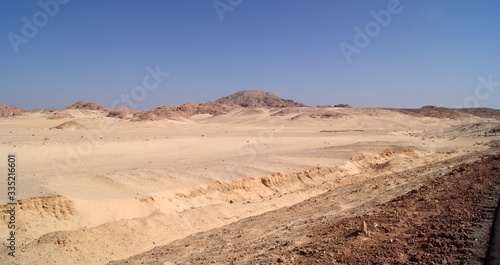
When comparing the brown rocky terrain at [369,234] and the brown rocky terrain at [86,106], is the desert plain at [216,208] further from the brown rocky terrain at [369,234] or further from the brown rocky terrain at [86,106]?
the brown rocky terrain at [86,106]

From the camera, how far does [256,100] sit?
149m

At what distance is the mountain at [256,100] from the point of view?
5719 inches

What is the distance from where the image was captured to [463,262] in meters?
4.77

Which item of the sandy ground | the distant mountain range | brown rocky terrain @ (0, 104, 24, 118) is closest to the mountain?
the distant mountain range

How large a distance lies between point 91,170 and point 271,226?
9.41 metres

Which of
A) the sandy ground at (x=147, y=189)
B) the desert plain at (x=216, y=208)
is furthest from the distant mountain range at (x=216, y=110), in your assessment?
the desert plain at (x=216, y=208)

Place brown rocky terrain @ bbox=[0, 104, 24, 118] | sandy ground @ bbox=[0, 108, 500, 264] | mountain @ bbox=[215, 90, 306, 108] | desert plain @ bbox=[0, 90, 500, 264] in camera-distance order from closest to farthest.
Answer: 1. desert plain @ bbox=[0, 90, 500, 264]
2. sandy ground @ bbox=[0, 108, 500, 264]
3. brown rocky terrain @ bbox=[0, 104, 24, 118]
4. mountain @ bbox=[215, 90, 306, 108]

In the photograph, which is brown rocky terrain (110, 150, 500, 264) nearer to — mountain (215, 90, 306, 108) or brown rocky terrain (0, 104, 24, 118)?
brown rocky terrain (0, 104, 24, 118)

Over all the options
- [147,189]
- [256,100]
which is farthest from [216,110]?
[147,189]

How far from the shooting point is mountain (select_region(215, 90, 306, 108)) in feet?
477

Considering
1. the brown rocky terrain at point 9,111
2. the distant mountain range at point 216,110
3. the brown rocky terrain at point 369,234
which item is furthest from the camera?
the brown rocky terrain at point 9,111

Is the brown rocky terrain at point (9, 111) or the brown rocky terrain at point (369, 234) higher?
the brown rocky terrain at point (9, 111)

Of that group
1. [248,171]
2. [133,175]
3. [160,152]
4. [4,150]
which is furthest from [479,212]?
[4,150]

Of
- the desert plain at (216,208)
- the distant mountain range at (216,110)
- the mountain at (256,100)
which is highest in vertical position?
the mountain at (256,100)
